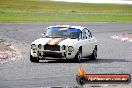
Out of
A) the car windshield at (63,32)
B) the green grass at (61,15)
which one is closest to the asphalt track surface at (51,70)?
the car windshield at (63,32)

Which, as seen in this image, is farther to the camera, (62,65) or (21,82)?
(62,65)

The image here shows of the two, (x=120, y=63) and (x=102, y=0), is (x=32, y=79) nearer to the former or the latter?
(x=120, y=63)

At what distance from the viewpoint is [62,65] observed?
Answer: 21.6m

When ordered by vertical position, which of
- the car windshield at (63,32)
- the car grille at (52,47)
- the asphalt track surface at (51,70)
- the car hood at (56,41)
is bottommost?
the asphalt track surface at (51,70)

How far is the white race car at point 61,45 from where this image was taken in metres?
22.2

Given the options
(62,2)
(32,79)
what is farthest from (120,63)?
(62,2)

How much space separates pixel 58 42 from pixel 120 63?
2.52 metres

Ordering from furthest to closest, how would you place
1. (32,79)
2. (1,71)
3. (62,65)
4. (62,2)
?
(62,2), (62,65), (1,71), (32,79)

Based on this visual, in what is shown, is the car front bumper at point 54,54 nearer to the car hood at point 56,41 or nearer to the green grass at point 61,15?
the car hood at point 56,41

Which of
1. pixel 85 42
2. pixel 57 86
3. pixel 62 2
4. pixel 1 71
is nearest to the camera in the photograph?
pixel 57 86

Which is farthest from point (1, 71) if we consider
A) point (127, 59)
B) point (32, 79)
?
point (127, 59)

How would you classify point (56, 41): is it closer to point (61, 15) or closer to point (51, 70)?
point (51, 70)

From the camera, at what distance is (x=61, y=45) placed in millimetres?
22125

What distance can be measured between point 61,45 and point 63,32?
A: 1.72 m
